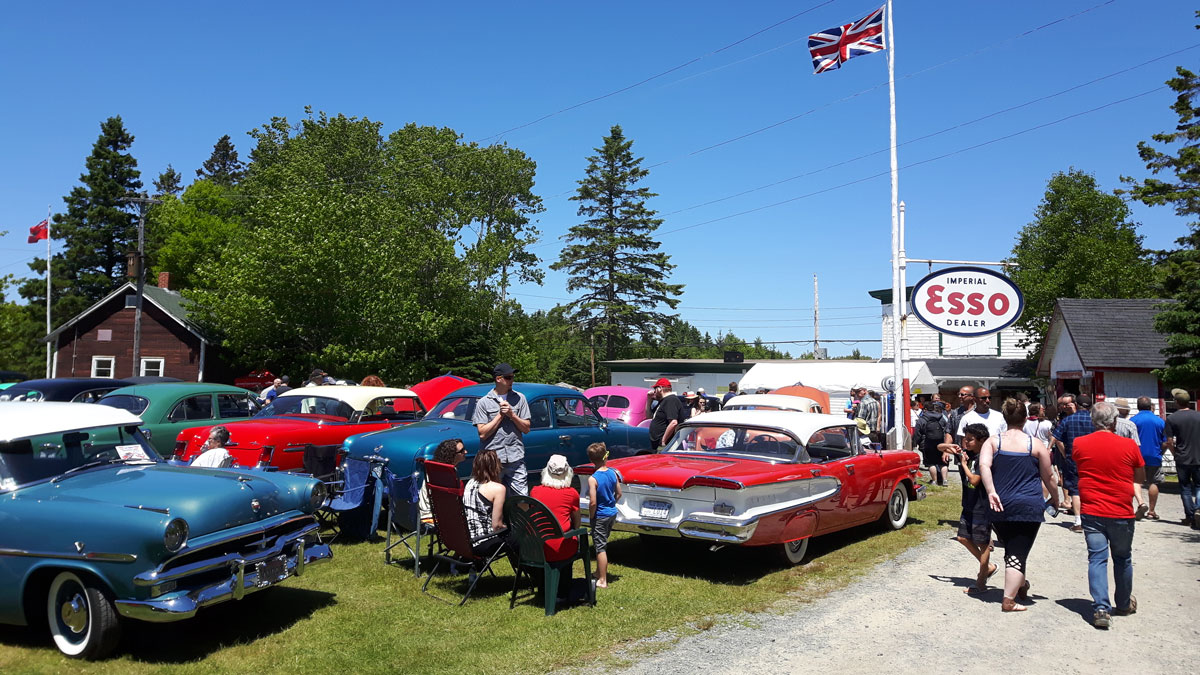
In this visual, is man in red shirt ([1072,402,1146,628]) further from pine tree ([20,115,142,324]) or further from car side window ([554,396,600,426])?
pine tree ([20,115,142,324])

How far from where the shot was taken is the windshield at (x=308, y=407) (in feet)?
39.5

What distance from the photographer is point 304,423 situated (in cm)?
1109

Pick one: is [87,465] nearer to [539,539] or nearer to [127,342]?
[539,539]

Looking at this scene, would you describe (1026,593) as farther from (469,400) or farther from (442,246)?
(442,246)

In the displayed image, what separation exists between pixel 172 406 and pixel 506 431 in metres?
6.70

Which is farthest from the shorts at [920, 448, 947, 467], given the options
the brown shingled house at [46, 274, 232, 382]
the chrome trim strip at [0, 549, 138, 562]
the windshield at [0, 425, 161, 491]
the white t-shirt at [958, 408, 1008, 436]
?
the brown shingled house at [46, 274, 232, 382]

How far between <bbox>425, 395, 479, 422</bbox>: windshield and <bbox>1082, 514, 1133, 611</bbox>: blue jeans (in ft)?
23.0

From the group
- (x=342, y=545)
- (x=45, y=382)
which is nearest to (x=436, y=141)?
(x=45, y=382)

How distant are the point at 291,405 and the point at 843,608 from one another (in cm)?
860

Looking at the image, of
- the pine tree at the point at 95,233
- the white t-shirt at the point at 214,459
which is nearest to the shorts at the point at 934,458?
the white t-shirt at the point at 214,459

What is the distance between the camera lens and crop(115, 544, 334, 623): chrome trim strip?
207 inches

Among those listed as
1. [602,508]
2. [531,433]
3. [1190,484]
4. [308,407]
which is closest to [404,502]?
[531,433]

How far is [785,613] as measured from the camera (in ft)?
22.5

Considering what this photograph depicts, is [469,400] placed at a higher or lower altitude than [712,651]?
higher
